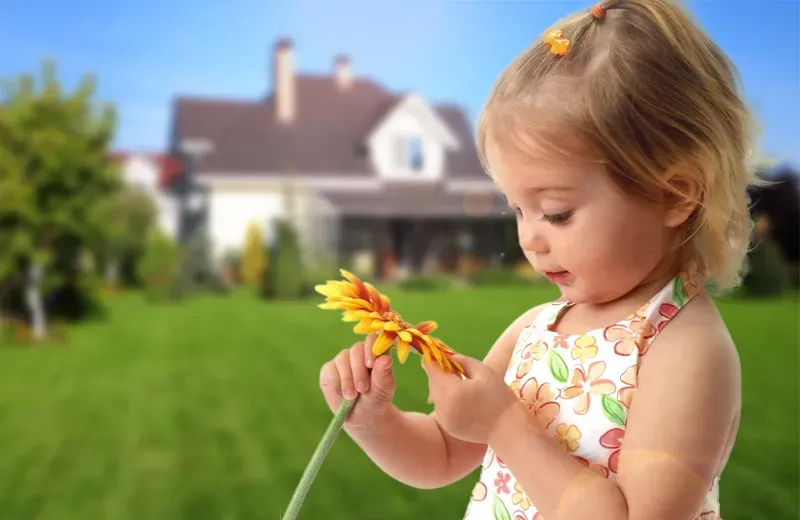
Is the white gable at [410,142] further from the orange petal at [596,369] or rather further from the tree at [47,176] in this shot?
the orange petal at [596,369]

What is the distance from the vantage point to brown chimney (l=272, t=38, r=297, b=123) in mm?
6887

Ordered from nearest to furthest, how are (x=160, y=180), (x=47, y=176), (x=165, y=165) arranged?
(x=47, y=176), (x=160, y=180), (x=165, y=165)

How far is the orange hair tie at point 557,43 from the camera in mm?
523

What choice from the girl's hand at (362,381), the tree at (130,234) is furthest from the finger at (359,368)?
the tree at (130,234)

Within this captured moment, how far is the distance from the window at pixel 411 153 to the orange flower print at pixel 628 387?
230 inches

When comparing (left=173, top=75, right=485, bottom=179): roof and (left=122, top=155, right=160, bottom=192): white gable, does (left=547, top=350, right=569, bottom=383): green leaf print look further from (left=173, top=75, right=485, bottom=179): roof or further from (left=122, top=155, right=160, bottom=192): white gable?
(left=122, top=155, right=160, bottom=192): white gable

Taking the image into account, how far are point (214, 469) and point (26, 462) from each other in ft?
1.54

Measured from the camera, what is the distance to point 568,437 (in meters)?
0.53

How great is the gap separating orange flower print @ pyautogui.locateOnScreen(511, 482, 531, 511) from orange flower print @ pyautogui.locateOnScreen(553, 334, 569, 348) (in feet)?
0.29

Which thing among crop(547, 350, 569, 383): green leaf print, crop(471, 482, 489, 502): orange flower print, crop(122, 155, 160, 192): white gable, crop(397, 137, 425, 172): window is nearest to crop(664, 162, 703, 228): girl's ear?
crop(547, 350, 569, 383): green leaf print

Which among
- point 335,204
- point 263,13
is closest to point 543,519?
point 263,13

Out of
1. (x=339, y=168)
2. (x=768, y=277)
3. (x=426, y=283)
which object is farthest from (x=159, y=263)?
(x=768, y=277)

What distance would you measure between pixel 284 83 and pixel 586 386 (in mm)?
6603

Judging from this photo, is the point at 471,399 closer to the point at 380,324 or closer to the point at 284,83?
the point at 380,324
